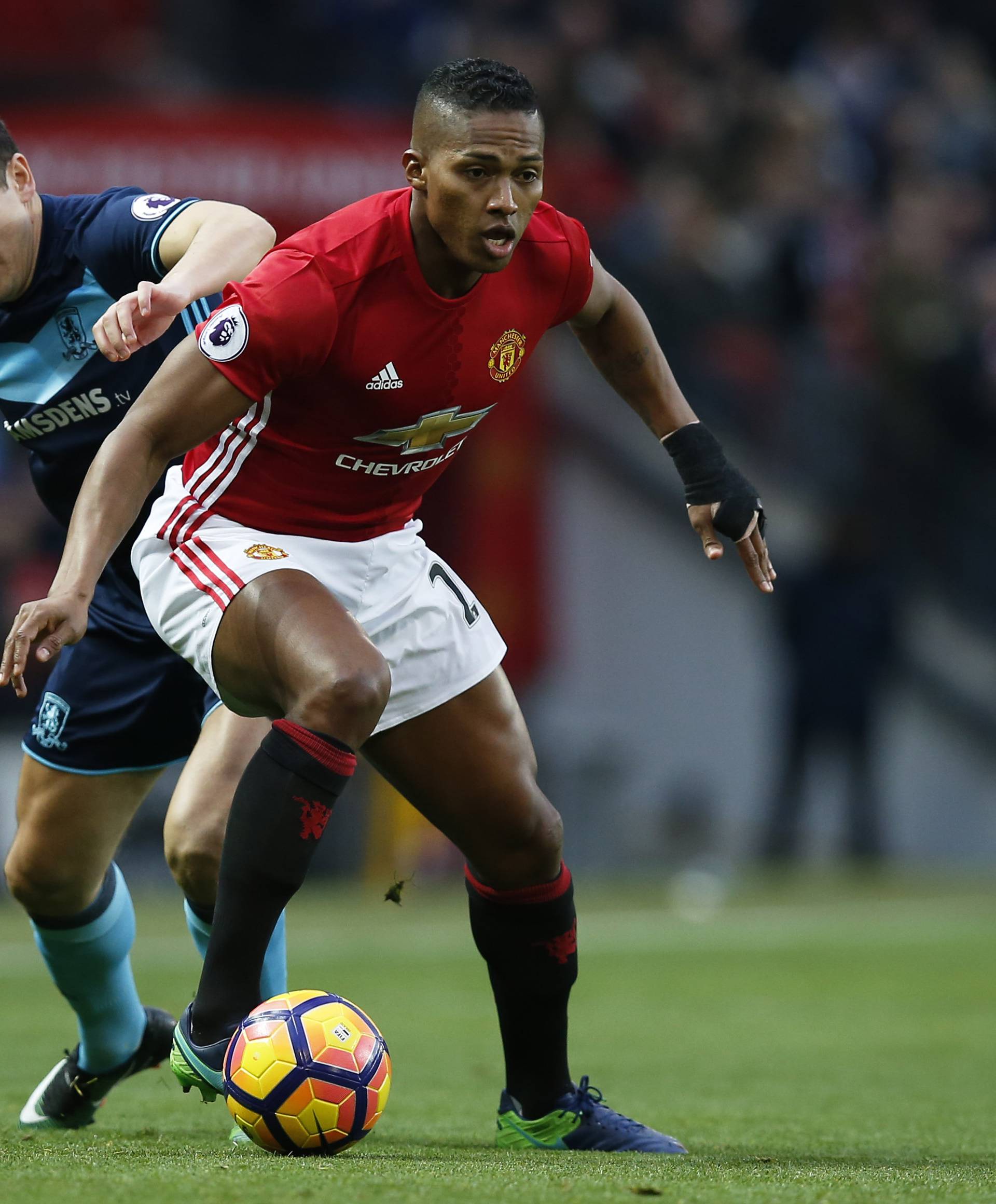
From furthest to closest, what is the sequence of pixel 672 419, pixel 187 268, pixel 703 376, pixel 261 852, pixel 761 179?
pixel 761 179 → pixel 703 376 → pixel 672 419 → pixel 187 268 → pixel 261 852

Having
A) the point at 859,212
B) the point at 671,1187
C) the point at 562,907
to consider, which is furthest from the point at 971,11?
the point at 671,1187

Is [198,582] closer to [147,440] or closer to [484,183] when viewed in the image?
[147,440]

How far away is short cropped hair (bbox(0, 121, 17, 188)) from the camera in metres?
4.54

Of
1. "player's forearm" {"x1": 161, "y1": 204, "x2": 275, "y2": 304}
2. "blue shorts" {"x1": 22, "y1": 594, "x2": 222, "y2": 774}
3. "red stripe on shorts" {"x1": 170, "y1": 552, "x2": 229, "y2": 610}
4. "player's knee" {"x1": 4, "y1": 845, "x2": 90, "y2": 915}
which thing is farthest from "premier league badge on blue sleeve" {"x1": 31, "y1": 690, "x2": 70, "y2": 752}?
"player's forearm" {"x1": 161, "y1": 204, "x2": 275, "y2": 304}

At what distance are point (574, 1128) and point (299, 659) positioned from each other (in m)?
1.40

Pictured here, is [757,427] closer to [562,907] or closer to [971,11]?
[971,11]

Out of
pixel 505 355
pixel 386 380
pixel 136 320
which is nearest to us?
pixel 136 320

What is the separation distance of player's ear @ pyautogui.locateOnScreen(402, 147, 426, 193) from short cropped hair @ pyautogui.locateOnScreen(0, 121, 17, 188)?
1054 mm

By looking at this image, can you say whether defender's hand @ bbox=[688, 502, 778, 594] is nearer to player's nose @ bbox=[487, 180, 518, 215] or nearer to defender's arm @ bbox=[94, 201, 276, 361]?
player's nose @ bbox=[487, 180, 518, 215]

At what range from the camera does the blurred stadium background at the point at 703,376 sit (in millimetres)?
13398

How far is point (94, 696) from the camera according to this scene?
15.8 feet

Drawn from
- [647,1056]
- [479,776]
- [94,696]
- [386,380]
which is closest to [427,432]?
[386,380]

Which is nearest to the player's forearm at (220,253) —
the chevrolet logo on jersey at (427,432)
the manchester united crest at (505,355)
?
the chevrolet logo on jersey at (427,432)

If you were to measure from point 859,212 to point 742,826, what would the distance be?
16.0 feet
